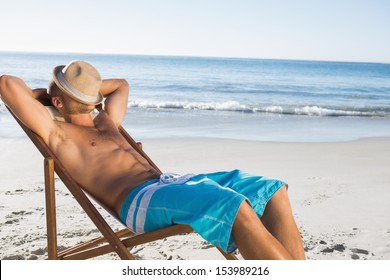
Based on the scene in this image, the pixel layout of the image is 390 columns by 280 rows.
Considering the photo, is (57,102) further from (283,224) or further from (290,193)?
(290,193)

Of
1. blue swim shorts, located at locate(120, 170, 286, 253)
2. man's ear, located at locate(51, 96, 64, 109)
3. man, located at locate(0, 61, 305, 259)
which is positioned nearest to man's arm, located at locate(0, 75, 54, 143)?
man, located at locate(0, 61, 305, 259)

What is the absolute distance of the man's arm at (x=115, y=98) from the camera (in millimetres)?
3795

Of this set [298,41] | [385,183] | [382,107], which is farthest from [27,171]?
[298,41]

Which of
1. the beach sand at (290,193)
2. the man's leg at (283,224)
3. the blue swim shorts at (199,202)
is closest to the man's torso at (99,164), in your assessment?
the blue swim shorts at (199,202)

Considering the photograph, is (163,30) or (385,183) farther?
(163,30)

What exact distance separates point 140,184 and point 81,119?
0.56m

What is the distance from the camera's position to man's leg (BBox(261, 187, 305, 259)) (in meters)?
2.79

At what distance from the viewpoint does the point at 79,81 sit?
11.1ft

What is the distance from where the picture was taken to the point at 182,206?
2871 mm

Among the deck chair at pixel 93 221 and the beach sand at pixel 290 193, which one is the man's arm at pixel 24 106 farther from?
the beach sand at pixel 290 193

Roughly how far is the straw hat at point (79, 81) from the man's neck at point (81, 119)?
11 centimetres

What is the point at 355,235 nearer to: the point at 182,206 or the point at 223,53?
the point at 182,206

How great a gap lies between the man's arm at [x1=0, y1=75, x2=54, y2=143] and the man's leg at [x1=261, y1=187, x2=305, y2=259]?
3.99 feet
